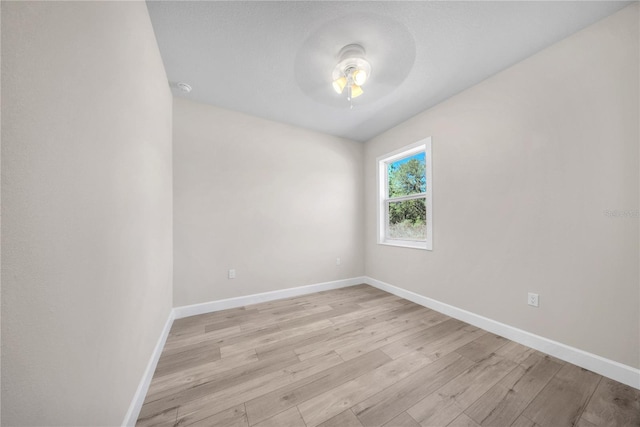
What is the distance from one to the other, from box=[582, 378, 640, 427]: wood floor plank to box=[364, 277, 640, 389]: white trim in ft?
0.22

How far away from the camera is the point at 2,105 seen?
44cm

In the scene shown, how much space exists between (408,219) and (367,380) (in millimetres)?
2184

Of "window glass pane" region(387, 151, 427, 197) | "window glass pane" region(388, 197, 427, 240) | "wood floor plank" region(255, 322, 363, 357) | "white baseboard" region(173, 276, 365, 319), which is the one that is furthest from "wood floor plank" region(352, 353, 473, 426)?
"window glass pane" region(387, 151, 427, 197)

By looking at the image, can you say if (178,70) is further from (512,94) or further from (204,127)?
(512,94)

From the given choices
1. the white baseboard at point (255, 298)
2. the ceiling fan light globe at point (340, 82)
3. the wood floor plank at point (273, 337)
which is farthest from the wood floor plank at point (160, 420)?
the ceiling fan light globe at point (340, 82)

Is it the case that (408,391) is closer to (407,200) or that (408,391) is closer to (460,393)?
(460,393)

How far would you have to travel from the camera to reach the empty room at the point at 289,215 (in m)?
0.61

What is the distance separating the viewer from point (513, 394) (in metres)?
1.31

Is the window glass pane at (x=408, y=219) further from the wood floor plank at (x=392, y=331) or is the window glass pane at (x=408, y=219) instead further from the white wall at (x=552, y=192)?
the wood floor plank at (x=392, y=331)

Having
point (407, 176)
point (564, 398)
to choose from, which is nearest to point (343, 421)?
point (564, 398)

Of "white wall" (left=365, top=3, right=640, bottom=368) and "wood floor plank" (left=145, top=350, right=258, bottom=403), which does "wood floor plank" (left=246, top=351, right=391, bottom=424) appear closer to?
"wood floor plank" (left=145, top=350, right=258, bottom=403)

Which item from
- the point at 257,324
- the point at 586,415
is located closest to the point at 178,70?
the point at 257,324

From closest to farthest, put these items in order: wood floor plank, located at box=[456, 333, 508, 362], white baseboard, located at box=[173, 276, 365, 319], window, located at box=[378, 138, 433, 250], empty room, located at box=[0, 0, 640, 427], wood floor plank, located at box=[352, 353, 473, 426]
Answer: empty room, located at box=[0, 0, 640, 427] → wood floor plank, located at box=[352, 353, 473, 426] → wood floor plank, located at box=[456, 333, 508, 362] → white baseboard, located at box=[173, 276, 365, 319] → window, located at box=[378, 138, 433, 250]

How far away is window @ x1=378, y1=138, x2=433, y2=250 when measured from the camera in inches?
105
